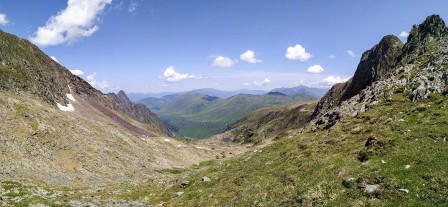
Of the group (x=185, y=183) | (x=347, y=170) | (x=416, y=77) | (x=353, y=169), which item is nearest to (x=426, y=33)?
(x=416, y=77)

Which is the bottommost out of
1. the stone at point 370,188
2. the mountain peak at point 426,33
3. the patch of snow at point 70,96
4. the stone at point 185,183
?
the stone at point 185,183

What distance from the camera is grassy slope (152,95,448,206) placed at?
24953 millimetres

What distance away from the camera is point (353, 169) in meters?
31.0

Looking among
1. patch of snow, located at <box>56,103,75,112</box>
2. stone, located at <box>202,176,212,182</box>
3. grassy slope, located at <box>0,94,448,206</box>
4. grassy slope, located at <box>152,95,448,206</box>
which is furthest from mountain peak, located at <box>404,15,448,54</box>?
patch of snow, located at <box>56,103,75,112</box>

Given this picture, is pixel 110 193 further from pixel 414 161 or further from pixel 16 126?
pixel 414 161

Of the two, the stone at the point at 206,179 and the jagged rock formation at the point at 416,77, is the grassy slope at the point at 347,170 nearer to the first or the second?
the stone at the point at 206,179

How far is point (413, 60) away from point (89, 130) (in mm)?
Result: 89798

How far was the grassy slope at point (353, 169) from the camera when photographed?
25.0 meters

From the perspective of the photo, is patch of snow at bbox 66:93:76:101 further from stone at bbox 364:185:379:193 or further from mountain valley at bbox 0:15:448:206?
stone at bbox 364:185:379:193

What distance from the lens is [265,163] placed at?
4659cm

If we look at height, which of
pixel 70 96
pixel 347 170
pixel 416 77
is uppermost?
pixel 70 96

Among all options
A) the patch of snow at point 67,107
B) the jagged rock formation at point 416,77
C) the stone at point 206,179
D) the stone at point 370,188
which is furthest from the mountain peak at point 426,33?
the patch of snow at point 67,107

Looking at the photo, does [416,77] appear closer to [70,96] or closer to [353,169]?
[353,169]

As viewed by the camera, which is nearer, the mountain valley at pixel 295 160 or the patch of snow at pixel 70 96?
the mountain valley at pixel 295 160
